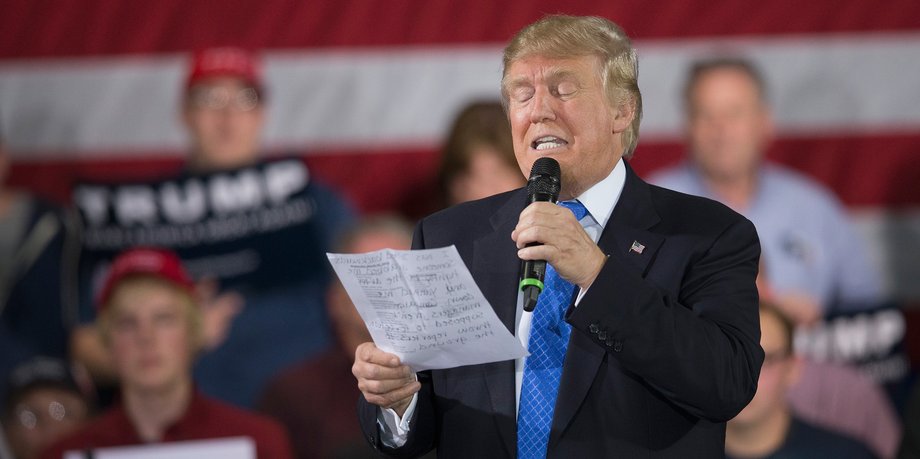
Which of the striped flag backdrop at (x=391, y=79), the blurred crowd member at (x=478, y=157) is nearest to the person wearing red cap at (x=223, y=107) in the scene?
the striped flag backdrop at (x=391, y=79)

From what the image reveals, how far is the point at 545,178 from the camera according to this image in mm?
1377

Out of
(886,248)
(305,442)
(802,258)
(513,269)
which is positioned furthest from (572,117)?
(886,248)

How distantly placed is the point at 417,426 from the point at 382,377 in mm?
122

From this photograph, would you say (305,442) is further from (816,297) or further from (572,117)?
(572,117)

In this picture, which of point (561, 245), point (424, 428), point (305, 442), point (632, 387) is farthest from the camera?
point (305, 442)

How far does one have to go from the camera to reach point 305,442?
3.45 m

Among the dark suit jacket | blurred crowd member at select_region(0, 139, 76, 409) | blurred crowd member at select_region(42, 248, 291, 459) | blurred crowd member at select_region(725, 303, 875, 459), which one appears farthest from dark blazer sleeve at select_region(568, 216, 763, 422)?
blurred crowd member at select_region(0, 139, 76, 409)

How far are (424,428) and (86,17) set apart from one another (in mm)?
2785

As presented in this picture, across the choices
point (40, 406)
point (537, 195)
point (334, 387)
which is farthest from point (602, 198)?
point (40, 406)

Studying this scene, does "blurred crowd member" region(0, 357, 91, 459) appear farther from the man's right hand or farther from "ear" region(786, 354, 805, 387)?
the man's right hand

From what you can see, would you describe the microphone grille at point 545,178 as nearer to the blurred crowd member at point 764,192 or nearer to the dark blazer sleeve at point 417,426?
the dark blazer sleeve at point 417,426

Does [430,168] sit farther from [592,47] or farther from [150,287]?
[592,47]

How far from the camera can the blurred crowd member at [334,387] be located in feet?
11.2

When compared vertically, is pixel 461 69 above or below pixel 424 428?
above
